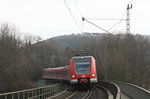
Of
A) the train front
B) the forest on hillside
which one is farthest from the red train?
the forest on hillside

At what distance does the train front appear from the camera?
2727 centimetres

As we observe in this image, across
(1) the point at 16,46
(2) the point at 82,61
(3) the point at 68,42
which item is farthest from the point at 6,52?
(3) the point at 68,42

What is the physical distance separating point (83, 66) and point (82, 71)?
536 millimetres

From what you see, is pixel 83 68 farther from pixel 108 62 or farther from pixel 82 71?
pixel 108 62

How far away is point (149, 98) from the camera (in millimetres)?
A: 12531

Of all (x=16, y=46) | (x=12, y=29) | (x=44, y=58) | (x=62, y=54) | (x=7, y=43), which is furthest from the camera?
(x=62, y=54)

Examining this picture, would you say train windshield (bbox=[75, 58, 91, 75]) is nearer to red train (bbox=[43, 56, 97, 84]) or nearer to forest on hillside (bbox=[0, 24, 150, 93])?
red train (bbox=[43, 56, 97, 84])

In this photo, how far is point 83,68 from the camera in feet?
91.0

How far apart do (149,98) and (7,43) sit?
34.0 metres

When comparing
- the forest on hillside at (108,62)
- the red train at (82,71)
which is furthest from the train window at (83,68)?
the forest on hillside at (108,62)

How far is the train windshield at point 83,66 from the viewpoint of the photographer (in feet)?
90.6

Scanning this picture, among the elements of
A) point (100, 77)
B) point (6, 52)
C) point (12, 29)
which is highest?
Result: point (12, 29)

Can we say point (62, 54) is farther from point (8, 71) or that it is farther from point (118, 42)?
point (8, 71)

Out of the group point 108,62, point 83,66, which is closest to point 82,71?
point 83,66
